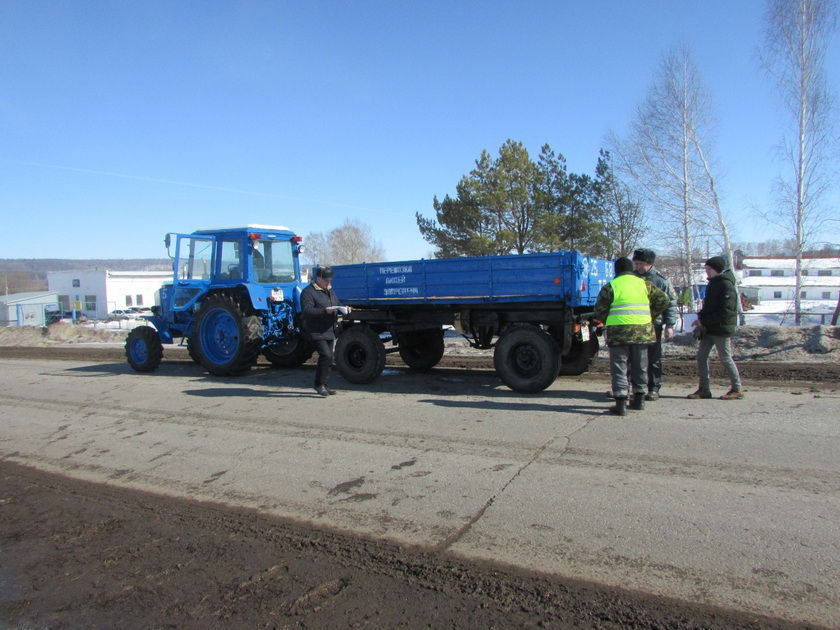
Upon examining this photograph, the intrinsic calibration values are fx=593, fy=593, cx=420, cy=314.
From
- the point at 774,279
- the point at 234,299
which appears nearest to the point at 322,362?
the point at 234,299

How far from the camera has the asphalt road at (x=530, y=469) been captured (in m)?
3.24

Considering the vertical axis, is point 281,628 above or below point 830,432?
below

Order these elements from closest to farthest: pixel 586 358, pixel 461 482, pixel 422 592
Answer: pixel 422 592 → pixel 461 482 → pixel 586 358

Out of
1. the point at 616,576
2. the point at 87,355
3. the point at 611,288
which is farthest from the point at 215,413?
the point at 87,355

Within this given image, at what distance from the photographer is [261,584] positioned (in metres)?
3.25

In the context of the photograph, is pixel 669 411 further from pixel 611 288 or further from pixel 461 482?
pixel 461 482

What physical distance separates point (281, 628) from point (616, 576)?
1713 mm

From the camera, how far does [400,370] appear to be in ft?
34.8

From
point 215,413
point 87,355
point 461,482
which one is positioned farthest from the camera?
point 87,355

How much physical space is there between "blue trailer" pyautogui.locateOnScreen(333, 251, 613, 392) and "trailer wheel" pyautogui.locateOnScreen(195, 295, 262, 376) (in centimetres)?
181

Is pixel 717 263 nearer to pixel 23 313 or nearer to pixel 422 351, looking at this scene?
pixel 422 351

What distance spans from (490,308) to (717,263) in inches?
112

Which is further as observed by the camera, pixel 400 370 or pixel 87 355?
pixel 87 355

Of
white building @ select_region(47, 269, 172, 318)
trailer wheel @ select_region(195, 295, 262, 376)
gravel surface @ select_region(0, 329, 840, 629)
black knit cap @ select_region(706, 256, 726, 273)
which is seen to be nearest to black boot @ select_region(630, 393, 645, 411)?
black knit cap @ select_region(706, 256, 726, 273)
